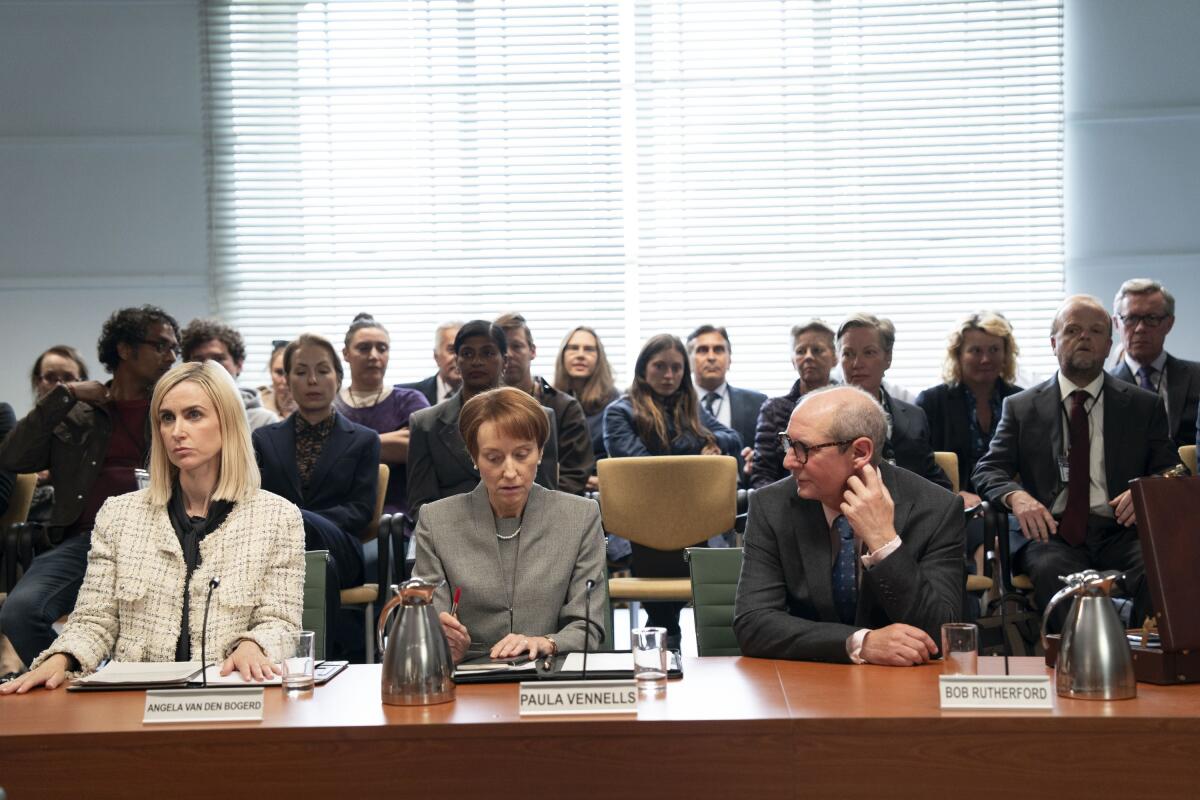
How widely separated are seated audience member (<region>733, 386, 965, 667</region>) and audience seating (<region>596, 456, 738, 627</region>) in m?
1.97

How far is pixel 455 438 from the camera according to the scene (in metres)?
4.91

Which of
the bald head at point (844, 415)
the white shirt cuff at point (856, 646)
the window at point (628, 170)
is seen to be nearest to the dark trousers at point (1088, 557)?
the bald head at point (844, 415)

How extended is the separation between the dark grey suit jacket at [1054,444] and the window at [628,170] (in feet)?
8.39

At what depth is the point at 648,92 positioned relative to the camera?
24.8 ft

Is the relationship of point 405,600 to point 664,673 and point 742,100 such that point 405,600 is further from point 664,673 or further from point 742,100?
point 742,100

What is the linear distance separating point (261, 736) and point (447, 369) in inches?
175

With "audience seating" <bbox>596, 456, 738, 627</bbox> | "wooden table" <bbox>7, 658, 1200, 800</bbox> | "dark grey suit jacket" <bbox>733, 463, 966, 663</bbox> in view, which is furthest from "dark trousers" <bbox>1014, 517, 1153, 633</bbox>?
"wooden table" <bbox>7, 658, 1200, 800</bbox>

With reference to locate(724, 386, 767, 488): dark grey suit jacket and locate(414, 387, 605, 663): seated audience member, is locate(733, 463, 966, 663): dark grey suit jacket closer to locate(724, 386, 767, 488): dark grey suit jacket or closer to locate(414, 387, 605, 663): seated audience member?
locate(414, 387, 605, 663): seated audience member

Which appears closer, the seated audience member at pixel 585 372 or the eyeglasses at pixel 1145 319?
the eyeglasses at pixel 1145 319

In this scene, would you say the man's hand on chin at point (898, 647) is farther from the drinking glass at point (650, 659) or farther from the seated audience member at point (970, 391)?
the seated audience member at point (970, 391)

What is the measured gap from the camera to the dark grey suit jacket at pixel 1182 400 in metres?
5.48

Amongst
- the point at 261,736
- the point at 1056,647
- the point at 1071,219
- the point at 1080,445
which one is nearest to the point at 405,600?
the point at 261,736

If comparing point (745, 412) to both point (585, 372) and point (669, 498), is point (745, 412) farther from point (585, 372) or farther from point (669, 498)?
point (669, 498)

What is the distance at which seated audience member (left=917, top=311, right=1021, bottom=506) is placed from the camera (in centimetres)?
564
